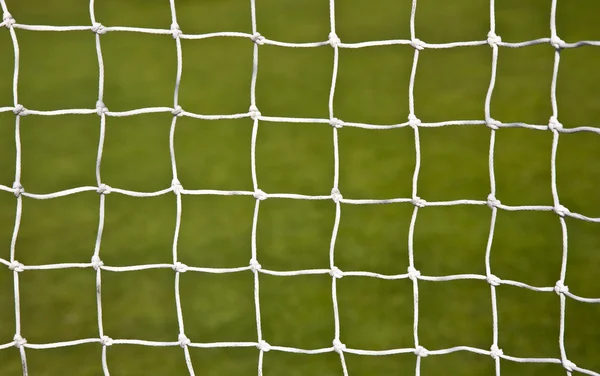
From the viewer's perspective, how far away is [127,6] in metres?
1.56

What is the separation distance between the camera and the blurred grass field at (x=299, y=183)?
3.93 feet

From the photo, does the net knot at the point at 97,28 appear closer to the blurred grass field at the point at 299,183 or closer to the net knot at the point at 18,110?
the net knot at the point at 18,110

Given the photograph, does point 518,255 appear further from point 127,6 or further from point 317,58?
point 127,6

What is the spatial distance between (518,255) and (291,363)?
0.51 metres

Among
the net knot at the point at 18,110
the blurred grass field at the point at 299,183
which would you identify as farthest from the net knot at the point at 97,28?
the blurred grass field at the point at 299,183

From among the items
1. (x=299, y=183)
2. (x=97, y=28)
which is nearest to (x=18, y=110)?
(x=97, y=28)

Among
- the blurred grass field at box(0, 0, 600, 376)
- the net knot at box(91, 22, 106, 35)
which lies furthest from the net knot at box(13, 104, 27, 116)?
the blurred grass field at box(0, 0, 600, 376)

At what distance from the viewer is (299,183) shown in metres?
1.36

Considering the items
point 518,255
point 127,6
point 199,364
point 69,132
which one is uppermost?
point 127,6

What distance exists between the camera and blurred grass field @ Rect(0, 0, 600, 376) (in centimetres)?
120

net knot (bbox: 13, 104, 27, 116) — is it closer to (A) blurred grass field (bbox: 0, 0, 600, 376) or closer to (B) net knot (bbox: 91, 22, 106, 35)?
(B) net knot (bbox: 91, 22, 106, 35)

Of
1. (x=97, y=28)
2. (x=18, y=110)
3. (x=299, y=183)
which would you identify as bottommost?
(x=299, y=183)

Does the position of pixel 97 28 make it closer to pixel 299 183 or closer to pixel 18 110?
pixel 18 110

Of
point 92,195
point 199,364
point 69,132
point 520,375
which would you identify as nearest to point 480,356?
point 520,375
